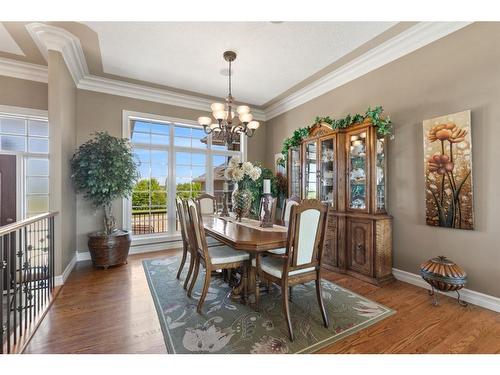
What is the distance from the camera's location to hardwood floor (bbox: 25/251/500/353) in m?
1.75

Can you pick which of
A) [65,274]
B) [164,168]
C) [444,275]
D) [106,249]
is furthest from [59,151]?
[444,275]

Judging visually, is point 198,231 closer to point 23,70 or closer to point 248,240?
point 248,240

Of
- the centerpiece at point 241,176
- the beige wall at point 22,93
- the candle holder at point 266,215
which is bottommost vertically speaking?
the candle holder at point 266,215

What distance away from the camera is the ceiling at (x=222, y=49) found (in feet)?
8.87

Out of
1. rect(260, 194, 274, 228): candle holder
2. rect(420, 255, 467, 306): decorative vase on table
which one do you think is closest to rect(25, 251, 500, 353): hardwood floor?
rect(420, 255, 467, 306): decorative vase on table

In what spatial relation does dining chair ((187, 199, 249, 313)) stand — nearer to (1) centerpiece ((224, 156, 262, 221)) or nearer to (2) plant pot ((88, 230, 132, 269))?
(1) centerpiece ((224, 156, 262, 221))

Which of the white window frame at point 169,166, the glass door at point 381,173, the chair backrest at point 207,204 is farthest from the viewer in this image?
the white window frame at point 169,166

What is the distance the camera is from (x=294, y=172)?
4.49m

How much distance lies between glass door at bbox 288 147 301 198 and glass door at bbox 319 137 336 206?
68cm

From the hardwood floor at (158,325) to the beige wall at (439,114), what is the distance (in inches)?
19.7

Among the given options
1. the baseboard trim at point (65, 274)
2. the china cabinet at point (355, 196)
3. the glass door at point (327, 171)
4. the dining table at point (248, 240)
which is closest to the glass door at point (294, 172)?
the china cabinet at point (355, 196)

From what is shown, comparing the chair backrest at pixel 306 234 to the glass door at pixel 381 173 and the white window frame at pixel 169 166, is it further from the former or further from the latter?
the white window frame at pixel 169 166
